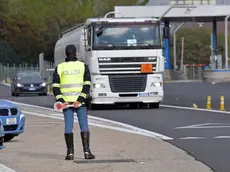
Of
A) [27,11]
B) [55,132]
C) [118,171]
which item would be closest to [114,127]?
[55,132]

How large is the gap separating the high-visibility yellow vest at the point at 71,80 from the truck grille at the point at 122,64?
13.7 m

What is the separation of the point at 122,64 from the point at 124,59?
21 cm

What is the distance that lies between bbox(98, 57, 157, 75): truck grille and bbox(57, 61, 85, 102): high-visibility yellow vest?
13.7 metres

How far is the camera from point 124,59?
26.6m

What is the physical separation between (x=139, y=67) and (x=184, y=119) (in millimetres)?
5012

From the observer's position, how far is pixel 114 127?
20.3m

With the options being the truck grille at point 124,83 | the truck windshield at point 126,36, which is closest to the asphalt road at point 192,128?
the truck grille at point 124,83

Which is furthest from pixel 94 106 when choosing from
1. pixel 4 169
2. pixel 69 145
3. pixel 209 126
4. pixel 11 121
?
pixel 4 169

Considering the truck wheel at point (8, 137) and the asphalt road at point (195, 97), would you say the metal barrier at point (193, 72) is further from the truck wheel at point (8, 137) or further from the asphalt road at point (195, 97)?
the truck wheel at point (8, 137)

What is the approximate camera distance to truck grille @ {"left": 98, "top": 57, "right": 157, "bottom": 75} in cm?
2656

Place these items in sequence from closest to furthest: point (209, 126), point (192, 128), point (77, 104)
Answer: point (77, 104) → point (192, 128) → point (209, 126)

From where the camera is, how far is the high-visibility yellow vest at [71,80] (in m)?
12.8

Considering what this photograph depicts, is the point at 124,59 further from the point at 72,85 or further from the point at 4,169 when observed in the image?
the point at 4,169

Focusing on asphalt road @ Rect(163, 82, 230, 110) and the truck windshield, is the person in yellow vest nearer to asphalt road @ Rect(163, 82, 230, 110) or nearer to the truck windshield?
the truck windshield
